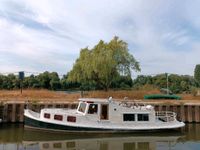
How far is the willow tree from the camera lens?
40.9 meters

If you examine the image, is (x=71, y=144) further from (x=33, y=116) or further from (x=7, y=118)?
(x=7, y=118)

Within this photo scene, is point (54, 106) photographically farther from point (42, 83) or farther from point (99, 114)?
point (42, 83)

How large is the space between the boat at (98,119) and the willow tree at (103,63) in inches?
734

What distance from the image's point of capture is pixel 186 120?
90.4 feet

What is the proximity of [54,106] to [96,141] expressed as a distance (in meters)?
8.56

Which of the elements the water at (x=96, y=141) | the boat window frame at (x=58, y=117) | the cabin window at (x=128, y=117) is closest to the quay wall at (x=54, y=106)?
the water at (x=96, y=141)

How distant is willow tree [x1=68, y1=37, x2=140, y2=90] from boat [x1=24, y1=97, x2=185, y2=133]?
1864 cm

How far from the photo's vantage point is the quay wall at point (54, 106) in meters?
25.8

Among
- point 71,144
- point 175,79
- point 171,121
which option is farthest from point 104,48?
point 175,79

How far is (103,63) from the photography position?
40656 mm

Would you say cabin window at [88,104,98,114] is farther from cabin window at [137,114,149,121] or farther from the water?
cabin window at [137,114,149,121]

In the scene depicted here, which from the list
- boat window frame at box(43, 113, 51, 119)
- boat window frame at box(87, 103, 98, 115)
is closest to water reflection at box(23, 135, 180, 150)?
boat window frame at box(87, 103, 98, 115)

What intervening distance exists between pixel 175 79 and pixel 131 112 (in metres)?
54.6

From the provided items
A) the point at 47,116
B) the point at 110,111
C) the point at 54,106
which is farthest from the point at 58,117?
the point at 54,106
